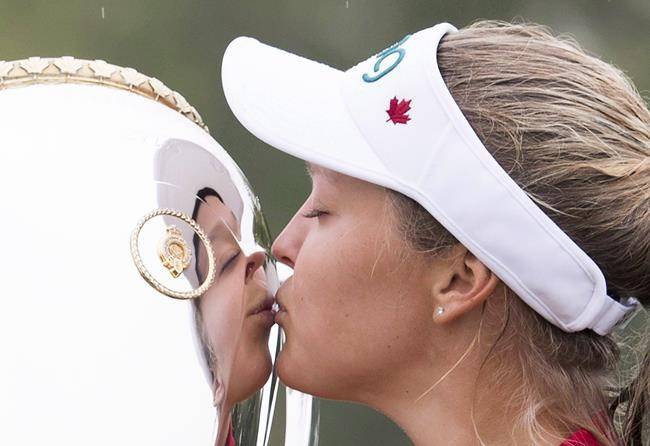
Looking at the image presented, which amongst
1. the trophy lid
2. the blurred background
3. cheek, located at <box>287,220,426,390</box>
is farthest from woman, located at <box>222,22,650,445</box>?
the blurred background

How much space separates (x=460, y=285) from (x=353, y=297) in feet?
0.38

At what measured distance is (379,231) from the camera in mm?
1781

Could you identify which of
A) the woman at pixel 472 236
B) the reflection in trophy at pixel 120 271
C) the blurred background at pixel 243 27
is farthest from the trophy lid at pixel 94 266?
the blurred background at pixel 243 27

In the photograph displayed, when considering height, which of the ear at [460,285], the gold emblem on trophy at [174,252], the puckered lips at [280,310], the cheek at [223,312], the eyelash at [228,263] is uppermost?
the gold emblem on trophy at [174,252]

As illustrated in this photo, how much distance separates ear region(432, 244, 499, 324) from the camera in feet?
5.70

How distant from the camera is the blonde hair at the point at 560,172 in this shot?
1.69 m

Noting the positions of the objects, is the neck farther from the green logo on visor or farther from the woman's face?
the green logo on visor

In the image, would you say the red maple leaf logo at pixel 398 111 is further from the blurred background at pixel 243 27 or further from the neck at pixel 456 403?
the blurred background at pixel 243 27

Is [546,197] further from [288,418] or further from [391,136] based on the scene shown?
[288,418]

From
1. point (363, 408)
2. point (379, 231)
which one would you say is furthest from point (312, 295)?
point (363, 408)

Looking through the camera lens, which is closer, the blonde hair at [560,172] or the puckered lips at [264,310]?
the blonde hair at [560,172]

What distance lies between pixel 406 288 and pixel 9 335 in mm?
408

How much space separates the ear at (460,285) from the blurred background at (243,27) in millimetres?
3234

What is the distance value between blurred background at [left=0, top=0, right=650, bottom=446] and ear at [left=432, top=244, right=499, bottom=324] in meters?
3.23
